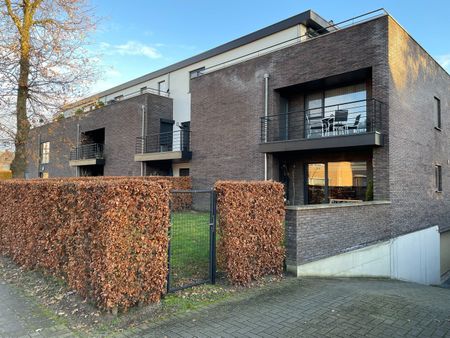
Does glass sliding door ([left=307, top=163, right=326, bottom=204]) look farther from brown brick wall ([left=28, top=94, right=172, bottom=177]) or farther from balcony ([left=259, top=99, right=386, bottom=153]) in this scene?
brown brick wall ([left=28, top=94, right=172, bottom=177])

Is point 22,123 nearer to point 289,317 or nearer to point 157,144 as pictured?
point 157,144

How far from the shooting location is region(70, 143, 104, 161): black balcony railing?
2327 centimetres

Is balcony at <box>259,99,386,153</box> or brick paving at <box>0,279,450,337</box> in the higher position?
balcony at <box>259,99,386,153</box>

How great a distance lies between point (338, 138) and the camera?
1002 centimetres

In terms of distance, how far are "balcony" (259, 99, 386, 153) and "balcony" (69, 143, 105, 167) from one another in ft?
44.8

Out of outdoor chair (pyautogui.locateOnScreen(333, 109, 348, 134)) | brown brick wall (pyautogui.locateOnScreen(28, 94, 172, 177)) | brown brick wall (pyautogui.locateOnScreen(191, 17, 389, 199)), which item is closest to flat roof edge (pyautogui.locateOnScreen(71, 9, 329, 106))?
brown brick wall (pyautogui.locateOnScreen(191, 17, 389, 199))

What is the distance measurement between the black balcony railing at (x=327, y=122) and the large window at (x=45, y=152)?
24.5 metres

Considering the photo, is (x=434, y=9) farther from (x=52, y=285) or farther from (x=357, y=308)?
(x=52, y=285)

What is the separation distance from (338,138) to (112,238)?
7.93m

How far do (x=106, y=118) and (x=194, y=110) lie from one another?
8896mm

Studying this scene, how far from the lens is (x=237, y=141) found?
13.9 metres

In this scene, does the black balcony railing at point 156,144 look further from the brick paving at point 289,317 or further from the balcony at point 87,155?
the brick paving at point 289,317

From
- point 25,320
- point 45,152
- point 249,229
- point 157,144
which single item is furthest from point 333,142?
point 45,152

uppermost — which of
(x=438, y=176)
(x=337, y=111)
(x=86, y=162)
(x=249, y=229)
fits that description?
(x=337, y=111)
